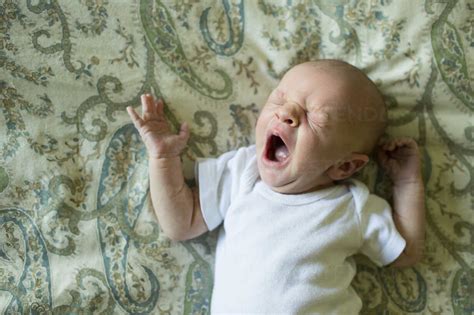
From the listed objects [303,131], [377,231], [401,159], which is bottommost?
[377,231]

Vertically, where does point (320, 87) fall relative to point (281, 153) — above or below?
above

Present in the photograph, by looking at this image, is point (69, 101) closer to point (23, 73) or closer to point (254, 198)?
point (23, 73)

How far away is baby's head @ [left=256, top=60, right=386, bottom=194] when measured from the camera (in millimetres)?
988

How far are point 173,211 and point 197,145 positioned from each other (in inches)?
6.5

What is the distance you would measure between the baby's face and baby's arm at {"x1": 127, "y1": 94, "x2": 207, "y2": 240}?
0.59 ft

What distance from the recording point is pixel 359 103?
1.00 metres

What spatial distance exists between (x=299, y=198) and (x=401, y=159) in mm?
264

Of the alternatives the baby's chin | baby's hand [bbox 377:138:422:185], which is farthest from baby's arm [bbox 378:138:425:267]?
the baby's chin

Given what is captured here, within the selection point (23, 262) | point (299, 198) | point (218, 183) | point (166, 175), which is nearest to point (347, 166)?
point (299, 198)

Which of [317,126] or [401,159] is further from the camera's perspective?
[401,159]

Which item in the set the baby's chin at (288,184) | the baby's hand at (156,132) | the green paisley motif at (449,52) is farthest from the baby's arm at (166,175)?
the green paisley motif at (449,52)

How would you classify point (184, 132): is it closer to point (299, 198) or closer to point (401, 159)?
point (299, 198)

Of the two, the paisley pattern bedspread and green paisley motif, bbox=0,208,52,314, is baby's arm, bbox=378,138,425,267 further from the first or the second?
green paisley motif, bbox=0,208,52,314

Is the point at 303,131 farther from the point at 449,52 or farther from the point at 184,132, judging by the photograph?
the point at 449,52
